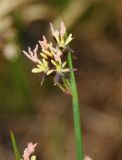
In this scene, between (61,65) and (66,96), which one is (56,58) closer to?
(61,65)

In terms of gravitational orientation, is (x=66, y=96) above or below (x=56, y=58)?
below

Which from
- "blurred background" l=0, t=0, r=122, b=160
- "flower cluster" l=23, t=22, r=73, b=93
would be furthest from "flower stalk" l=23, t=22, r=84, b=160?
"blurred background" l=0, t=0, r=122, b=160

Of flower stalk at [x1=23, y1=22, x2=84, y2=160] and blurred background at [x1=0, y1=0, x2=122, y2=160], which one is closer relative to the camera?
flower stalk at [x1=23, y1=22, x2=84, y2=160]

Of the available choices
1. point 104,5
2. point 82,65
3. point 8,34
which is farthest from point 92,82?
point 8,34

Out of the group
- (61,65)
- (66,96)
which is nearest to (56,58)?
(61,65)

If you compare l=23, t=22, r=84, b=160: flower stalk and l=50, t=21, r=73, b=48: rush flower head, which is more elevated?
l=50, t=21, r=73, b=48: rush flower head

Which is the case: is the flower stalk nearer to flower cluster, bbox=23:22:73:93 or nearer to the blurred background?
flower cluster, bbox=23:22:73:93

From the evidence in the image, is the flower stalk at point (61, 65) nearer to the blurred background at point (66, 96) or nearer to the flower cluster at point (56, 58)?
the flower cluster at point (56, 58)

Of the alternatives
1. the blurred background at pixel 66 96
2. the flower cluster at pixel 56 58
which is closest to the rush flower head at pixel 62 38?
the flower cluster at pixel 56 58
